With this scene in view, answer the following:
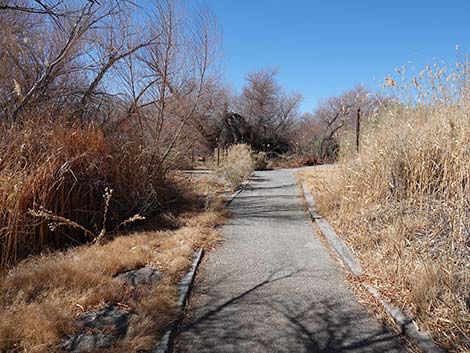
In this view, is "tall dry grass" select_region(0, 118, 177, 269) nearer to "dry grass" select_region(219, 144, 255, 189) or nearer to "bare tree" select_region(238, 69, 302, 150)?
"dry grass" select_region(219, 144, 255, 189)

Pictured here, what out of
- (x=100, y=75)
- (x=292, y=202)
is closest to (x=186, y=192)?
(x=292, y=202)

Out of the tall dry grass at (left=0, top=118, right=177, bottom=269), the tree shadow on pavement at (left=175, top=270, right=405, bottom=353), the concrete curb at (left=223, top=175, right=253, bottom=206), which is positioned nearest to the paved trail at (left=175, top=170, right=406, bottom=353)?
the tree shadow on pavement at (left=175, top=270, right=405, bottom=353)

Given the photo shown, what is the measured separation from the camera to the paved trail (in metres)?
2.38

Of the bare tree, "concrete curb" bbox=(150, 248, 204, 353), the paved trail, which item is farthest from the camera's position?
the bare tree

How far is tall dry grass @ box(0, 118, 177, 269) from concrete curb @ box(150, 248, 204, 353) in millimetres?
1204

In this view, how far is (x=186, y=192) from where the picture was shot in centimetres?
732

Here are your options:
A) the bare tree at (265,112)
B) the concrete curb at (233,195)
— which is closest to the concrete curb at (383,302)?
the concrete curb at (233,195)

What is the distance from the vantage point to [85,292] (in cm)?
276

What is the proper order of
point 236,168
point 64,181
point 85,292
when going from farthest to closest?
point 236,168, point 64,181, point 85,292

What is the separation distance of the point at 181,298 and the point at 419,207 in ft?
9.04

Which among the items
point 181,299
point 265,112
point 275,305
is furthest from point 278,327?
point 265,112

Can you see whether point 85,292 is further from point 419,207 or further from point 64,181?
point 419,207

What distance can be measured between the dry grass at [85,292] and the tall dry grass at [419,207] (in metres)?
1.95

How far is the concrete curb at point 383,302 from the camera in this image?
7.49ft
